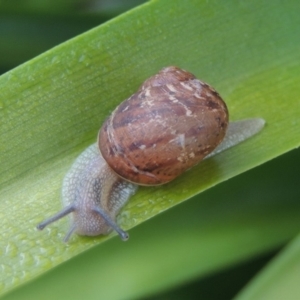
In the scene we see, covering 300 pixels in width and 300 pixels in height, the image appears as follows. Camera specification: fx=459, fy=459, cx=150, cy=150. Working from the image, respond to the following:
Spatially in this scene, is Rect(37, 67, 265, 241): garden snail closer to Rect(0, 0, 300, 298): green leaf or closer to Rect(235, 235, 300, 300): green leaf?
Rect(0, 0, 300, 298): green leaf

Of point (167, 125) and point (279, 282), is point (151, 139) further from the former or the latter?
point (279, 282)

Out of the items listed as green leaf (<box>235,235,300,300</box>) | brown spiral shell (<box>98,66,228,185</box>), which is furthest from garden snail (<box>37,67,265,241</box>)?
green leaf (<box>235,235,300,300</box>)

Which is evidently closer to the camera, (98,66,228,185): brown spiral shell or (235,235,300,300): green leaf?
(235,235,300,300): green leaf

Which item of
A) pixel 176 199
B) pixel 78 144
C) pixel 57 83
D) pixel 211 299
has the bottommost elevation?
pixel 211 299

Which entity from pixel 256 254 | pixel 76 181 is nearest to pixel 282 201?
pixel 256 254

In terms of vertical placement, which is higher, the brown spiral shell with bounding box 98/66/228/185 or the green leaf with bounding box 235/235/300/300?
the brown spiral shell with bounding box 98/66/228/185

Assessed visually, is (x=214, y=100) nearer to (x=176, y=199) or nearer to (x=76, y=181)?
(x=176, y=199)
